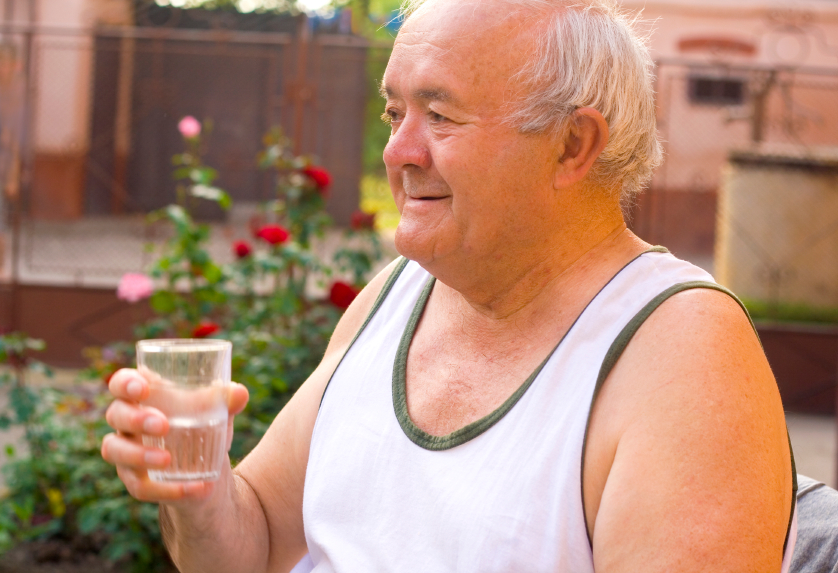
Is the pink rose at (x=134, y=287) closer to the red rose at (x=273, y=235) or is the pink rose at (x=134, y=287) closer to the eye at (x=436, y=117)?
the red rose at (x=273, y=235)

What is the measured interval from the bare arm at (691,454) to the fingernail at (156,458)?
553 mm

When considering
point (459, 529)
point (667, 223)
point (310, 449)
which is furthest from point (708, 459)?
point (667, 223)

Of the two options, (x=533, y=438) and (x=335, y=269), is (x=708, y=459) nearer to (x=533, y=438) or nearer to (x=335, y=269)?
(x=533, y=438)

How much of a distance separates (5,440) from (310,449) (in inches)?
155

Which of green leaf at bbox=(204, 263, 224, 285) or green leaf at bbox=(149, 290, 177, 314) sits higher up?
green leaf at bbox=(204, 263, 224, 285)

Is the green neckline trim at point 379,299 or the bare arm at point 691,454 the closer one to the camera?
the bare arm at point 691,454

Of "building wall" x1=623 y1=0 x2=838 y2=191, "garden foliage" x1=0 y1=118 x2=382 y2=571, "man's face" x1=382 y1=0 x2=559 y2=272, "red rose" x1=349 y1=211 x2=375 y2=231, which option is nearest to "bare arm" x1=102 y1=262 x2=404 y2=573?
"man's face" x1=382 y1=0 x2=559 y2=272

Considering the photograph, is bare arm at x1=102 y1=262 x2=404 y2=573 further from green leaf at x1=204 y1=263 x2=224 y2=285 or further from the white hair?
green leaf at x1=204 y1=263 x2=224 y2=285

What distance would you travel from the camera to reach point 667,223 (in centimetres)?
1169

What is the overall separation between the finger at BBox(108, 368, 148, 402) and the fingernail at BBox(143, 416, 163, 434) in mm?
31

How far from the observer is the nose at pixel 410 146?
144 cm

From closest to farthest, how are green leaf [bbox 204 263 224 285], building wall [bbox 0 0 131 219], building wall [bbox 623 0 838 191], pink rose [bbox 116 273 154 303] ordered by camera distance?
pink rose [bbox 116 273 154 303], green leaf [bbox 204 263 224 285], building wall [bbox 0 0 131 219], building wall [bbox 623 0 838 191]

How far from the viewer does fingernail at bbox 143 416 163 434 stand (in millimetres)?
1136

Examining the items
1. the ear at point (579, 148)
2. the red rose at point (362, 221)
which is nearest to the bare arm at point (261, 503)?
the ear at point (579, 148)
